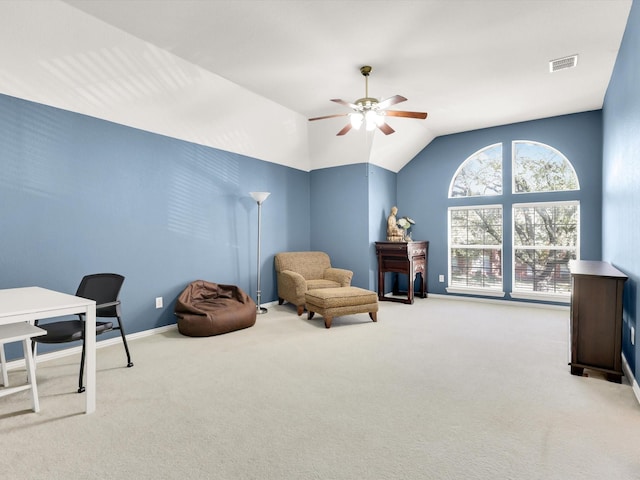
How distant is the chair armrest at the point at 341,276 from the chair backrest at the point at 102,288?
2991 mm

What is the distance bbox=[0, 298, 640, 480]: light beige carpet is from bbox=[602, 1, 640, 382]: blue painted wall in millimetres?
632

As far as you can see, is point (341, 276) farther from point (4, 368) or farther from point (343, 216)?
point (4, 368)

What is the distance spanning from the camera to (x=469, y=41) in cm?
310

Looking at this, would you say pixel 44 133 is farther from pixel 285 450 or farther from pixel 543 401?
pixel 543 401

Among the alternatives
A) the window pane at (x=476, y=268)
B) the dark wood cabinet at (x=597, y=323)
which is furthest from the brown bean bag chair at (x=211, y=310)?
the window pane at (x=476, y=268)

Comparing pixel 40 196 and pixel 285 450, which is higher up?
pixel 40 196

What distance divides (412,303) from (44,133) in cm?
501

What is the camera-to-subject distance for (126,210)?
368 centimetres

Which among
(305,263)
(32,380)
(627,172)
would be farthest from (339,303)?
(627,172)

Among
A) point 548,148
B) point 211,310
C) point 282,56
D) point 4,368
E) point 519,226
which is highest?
point 282,56

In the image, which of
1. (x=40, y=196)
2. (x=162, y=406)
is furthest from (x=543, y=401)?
(x=40, y=196)

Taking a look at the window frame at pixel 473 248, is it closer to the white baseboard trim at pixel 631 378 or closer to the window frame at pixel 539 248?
the window frame at pixel 539 248

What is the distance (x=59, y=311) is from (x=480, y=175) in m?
5.81

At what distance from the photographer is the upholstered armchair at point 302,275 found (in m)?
4.79
